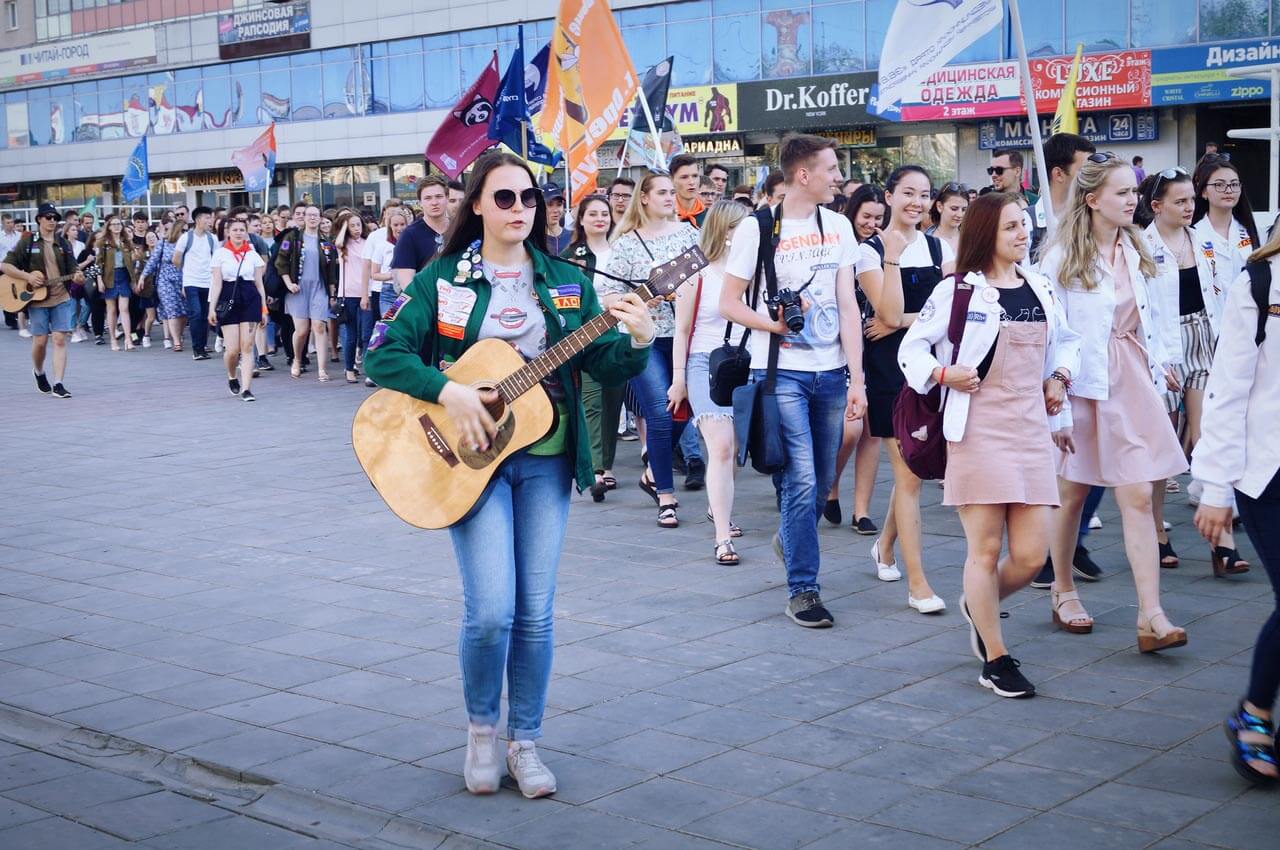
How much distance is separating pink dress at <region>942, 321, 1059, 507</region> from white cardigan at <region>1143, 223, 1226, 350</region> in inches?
68.1

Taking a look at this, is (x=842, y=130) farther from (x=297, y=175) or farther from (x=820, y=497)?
(x=820, y=497)

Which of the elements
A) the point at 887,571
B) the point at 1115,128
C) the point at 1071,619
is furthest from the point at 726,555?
the point at 1115,128

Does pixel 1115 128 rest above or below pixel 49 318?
above

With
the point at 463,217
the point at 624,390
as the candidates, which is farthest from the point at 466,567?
the point at 624,390

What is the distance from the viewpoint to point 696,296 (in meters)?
A: 8.72

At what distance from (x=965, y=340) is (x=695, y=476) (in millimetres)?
5124

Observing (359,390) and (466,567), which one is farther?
(359,390)

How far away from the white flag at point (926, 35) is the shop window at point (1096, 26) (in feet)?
86.6

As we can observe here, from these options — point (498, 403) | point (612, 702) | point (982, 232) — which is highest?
point (982, 232)

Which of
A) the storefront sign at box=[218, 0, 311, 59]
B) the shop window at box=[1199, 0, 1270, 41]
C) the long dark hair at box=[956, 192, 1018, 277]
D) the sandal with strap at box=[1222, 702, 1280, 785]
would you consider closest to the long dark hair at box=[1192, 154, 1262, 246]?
the long dark hair at box=[956, 192, 1018, 277]

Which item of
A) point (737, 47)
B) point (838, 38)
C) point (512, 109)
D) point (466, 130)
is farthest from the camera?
point (737, 47)

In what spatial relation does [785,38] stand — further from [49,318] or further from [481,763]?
[481,763]

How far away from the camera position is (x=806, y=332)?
22.3 feet

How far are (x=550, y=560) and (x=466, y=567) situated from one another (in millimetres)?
283
